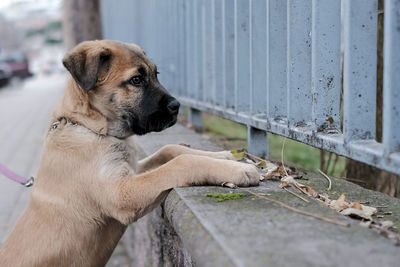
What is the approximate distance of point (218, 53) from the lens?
3.86 metres

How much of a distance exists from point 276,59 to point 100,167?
3.88ft

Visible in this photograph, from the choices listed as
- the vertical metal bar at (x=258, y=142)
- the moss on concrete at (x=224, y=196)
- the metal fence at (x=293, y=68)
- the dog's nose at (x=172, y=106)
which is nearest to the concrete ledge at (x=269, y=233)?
the moss on concrete at (x=224, y=196)

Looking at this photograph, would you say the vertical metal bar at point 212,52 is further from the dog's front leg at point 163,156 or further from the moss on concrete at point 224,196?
the moss on concrete at point 224,196

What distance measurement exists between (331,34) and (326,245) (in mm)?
1127

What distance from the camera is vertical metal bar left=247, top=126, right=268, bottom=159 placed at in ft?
10.9

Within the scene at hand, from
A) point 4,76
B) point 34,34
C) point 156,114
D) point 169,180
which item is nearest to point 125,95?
point 156,114

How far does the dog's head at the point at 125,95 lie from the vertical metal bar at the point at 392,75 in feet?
5.38

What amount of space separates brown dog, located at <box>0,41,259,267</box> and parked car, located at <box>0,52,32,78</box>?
1414 inches

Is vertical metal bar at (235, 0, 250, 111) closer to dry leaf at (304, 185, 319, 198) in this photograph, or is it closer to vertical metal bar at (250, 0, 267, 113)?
vertical metal bar at (250, 0, 267, 113)

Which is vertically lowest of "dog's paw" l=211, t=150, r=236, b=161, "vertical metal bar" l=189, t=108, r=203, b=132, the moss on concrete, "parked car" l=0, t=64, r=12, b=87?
"parked car" l=0, t=64, r=12, b=87

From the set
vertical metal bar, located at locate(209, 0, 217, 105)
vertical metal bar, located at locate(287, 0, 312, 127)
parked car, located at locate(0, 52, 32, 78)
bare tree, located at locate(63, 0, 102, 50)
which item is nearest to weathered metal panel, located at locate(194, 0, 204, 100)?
vertical metal bar, located at locate(209, 0, 217, 105)

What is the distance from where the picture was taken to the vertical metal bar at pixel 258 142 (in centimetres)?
333

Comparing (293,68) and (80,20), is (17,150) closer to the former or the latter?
(80,20)

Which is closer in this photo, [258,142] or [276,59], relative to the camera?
[276,59]
